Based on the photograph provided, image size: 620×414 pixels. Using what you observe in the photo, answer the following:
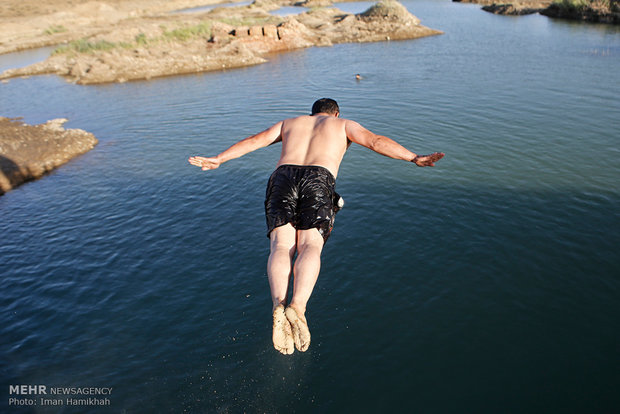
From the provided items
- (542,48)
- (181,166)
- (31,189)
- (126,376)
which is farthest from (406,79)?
(126,376)

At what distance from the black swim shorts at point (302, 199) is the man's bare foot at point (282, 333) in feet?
5.37

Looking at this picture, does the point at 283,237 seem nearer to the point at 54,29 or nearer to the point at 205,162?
the point at 205,162

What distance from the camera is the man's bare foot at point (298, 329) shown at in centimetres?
530

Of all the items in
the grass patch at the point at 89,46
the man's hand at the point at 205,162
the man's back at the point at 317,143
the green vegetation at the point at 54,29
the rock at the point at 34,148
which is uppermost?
the green vegetation at the point at 54,29

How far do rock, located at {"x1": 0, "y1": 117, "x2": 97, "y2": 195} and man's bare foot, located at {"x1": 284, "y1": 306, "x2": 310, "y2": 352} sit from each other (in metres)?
20.0

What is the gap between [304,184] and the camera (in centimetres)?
668

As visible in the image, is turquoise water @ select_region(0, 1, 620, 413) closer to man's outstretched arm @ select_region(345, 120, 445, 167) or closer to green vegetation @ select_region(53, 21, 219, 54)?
man's outstretched arm @ select_region(345, 120, 445, 167)

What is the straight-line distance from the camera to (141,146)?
22.8 metres

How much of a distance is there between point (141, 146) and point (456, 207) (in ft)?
59.4

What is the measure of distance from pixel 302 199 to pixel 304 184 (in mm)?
264

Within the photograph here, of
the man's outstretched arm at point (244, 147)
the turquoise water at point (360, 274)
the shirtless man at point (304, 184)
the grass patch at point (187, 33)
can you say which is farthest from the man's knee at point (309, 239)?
the grass patch at point (187, 33)

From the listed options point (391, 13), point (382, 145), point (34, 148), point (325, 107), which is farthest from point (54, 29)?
point (382, 145)

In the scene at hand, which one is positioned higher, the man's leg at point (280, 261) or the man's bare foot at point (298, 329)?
the man's leg at point (280, 261)

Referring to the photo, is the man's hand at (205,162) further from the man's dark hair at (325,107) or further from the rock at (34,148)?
the rock at (34,148)
